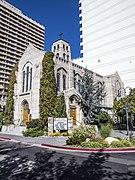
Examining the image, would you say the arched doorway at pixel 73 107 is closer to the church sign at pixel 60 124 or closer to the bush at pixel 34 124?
the church sign at pixel 60 124

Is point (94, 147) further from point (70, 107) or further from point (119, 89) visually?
point (119, 89)

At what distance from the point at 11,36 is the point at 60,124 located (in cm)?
6955

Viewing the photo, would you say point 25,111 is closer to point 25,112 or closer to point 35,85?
point 25,112

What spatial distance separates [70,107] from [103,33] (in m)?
34.7

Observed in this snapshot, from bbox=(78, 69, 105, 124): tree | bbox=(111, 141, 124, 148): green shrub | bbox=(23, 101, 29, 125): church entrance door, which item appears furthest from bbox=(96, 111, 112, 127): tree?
bbox=(111, 141, 124, 148): green shrub

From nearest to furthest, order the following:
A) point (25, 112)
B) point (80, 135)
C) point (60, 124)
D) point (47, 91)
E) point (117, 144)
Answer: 1. point (117, 144)
2. point (80, 135)
3. point (60, 124)
4. point (47, 91)
5. point (25, 112)

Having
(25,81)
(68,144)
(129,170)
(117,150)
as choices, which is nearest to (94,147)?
(117,150)

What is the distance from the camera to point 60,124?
63.4 feet

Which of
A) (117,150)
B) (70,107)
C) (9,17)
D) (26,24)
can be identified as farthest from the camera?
(26,24)

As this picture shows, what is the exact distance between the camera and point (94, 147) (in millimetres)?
11602

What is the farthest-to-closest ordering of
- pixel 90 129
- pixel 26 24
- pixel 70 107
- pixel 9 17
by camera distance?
pixel 26 24, pixel 9 17, pixel 70 107, pixel 90 129

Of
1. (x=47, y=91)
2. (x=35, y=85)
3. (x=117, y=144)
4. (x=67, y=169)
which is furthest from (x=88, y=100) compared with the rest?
(x=67, y=169)

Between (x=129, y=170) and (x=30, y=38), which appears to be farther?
(x=30, y=38)

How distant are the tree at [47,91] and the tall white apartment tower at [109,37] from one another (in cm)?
2616
